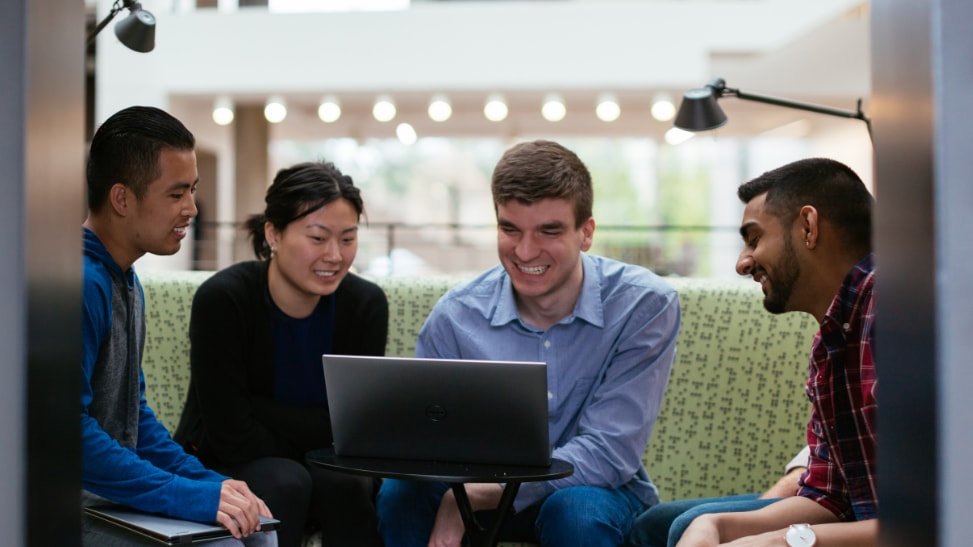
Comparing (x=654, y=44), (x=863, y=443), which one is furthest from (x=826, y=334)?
(x=654, y=44)

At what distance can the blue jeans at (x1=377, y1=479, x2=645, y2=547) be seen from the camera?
1.92m

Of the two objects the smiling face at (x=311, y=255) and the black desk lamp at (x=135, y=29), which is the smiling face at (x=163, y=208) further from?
the black desk lamp at (x=135, y=29)

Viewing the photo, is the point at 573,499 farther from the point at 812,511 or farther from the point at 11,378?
the point at 11,378

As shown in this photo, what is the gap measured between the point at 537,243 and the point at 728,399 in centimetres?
81

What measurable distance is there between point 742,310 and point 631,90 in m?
6.63

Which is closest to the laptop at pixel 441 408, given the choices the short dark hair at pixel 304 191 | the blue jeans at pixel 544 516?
the blue jeans at pixel 544 516

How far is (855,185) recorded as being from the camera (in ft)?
5.82

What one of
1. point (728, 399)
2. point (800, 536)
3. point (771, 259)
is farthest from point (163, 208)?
point (728, 399)

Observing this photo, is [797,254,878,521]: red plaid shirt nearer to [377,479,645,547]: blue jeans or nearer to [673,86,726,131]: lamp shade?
[377,479,645,547]: blue jeans

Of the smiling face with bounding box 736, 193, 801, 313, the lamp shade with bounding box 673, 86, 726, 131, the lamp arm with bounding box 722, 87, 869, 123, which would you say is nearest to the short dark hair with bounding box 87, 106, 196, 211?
the smiling face with bounding box 736, 193, 801, 313

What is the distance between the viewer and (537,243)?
221 cm

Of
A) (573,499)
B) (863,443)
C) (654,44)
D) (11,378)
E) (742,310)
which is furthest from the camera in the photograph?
(654,44)

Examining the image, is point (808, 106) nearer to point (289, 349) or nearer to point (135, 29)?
point (289, 349)

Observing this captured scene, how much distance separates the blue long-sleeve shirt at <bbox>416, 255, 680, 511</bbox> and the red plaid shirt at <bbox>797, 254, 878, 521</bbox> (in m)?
0.45
